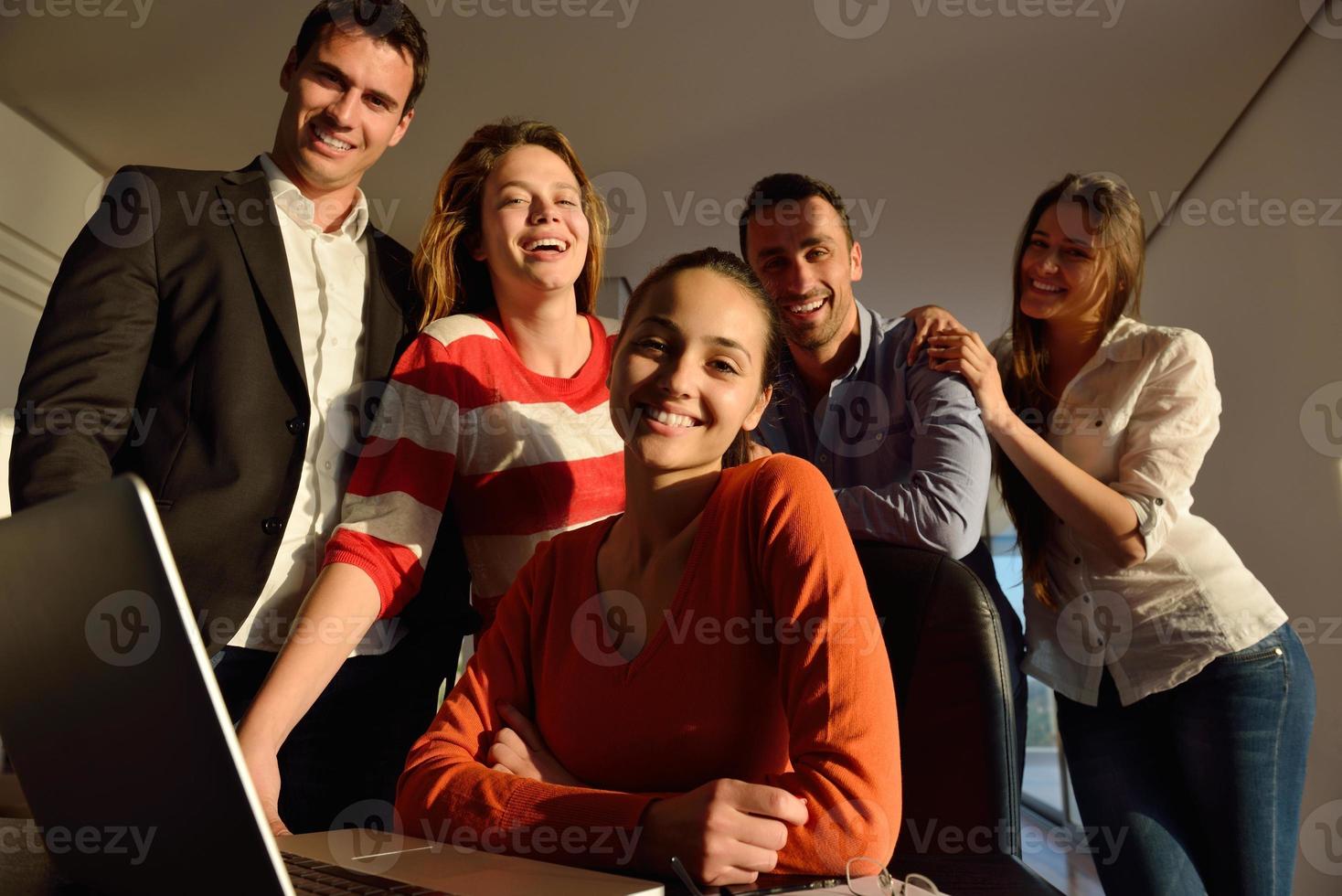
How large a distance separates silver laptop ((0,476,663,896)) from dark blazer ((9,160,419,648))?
0.80 meters

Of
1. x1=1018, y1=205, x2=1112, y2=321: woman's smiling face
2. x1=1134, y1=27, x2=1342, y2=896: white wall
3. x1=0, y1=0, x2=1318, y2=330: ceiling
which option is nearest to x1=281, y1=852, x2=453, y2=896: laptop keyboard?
x1=1018, y1=205, x2=1112, y2=321: woman's smiling face

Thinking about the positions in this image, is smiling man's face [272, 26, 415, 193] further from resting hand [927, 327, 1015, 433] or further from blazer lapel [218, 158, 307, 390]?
resting hand [927, 327, 1015, 433]

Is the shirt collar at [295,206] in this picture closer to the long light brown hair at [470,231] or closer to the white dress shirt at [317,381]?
the white dress shirt at [317,381]

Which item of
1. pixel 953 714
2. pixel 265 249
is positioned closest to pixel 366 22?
pixel 265 249

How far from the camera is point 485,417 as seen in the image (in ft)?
4.68

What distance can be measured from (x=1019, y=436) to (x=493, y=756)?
1.14 m

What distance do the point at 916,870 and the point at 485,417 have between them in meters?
0.86

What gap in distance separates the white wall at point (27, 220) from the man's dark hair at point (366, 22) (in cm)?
333

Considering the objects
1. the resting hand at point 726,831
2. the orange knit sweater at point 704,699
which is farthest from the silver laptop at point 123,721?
the orange knit sweater at point 704,699

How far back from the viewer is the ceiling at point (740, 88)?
360cm

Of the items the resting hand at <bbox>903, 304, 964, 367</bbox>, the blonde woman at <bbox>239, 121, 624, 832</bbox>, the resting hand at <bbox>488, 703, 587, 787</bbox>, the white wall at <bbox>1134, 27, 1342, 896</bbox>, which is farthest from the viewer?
the white wall at <bbox>1134, 27, 1342, 896</bbox>

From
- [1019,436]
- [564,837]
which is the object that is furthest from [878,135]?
[564,837]

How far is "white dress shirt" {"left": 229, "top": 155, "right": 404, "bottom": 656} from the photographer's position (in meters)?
1.44

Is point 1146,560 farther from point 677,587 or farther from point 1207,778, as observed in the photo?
point 677,587
